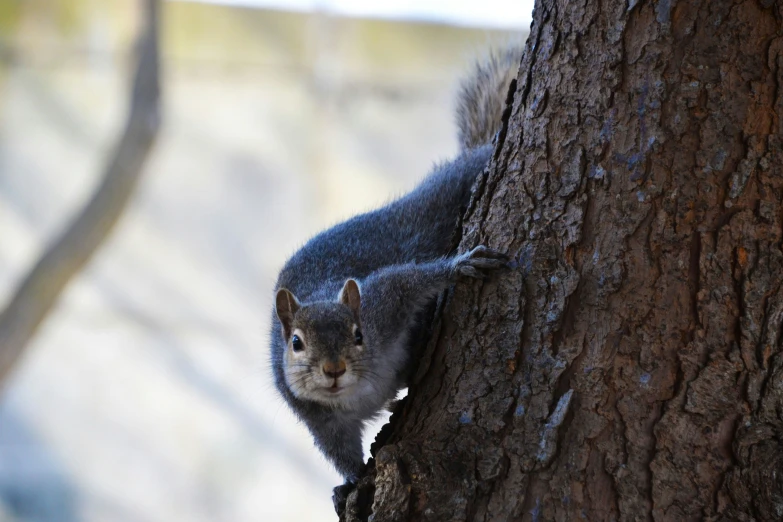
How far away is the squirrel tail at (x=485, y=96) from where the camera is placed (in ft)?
8.23

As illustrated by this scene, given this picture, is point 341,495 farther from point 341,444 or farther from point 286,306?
point 286,306

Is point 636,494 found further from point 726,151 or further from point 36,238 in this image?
point 36,238

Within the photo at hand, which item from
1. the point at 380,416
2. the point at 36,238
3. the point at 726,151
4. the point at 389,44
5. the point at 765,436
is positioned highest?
the point at 389,44

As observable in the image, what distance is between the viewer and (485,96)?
2.56 m

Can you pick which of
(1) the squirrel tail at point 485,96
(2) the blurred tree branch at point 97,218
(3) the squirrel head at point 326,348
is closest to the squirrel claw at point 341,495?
(3) the squirrel head at point 326,348

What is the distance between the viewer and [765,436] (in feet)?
4.33

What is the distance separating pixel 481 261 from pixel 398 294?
33cm

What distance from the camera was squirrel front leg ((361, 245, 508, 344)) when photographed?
1775 mm

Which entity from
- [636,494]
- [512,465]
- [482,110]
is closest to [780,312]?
[636,494]

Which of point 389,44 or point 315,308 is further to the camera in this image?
point 389,44

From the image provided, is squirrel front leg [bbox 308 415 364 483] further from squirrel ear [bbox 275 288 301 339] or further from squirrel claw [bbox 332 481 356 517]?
squirrel ear [bbox 275 288 301 339]

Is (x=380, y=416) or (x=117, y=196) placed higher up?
(x=117, y=196)

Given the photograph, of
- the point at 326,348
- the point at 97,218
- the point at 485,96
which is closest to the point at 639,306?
the point at 326,348

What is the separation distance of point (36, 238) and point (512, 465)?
15.4ft
